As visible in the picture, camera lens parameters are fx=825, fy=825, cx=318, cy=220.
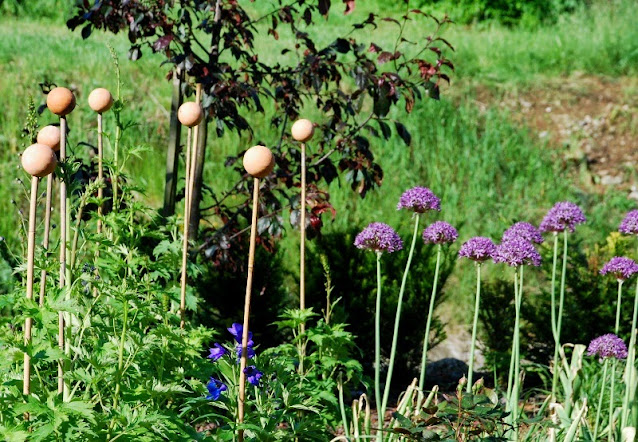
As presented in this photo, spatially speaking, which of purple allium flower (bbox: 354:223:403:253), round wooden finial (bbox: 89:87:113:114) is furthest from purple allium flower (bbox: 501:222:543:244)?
round wooden finial (bbox: 89:87:113:114)

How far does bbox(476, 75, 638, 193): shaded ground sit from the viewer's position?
7.59 metres

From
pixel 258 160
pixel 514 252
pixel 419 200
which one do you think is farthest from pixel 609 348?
pixel 258 160

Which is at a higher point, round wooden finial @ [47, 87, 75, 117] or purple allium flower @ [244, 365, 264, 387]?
round wooden finial @ [47, 87, 75, 117]

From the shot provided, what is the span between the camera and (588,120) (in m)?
8.18

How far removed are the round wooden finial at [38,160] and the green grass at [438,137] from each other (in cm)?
357

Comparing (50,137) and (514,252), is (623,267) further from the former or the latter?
(50,137)

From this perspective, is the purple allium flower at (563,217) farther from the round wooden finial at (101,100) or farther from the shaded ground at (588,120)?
the shaded ground at (588,120)

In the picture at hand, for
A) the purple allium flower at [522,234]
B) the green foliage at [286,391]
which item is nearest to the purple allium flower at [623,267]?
the purple allium flower at [522,234]

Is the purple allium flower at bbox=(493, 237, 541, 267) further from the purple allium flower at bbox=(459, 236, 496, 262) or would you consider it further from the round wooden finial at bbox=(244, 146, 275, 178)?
the round wooden finial at bbox=(244, 146, 275, 178)

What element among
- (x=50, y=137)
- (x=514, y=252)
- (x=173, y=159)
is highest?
(x=173, y=159)

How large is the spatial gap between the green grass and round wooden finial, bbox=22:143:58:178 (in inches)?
140

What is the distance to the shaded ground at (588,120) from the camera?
759 centimetres

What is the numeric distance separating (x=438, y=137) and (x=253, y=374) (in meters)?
5.24

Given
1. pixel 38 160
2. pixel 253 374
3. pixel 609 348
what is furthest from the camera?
pixel 609 348
